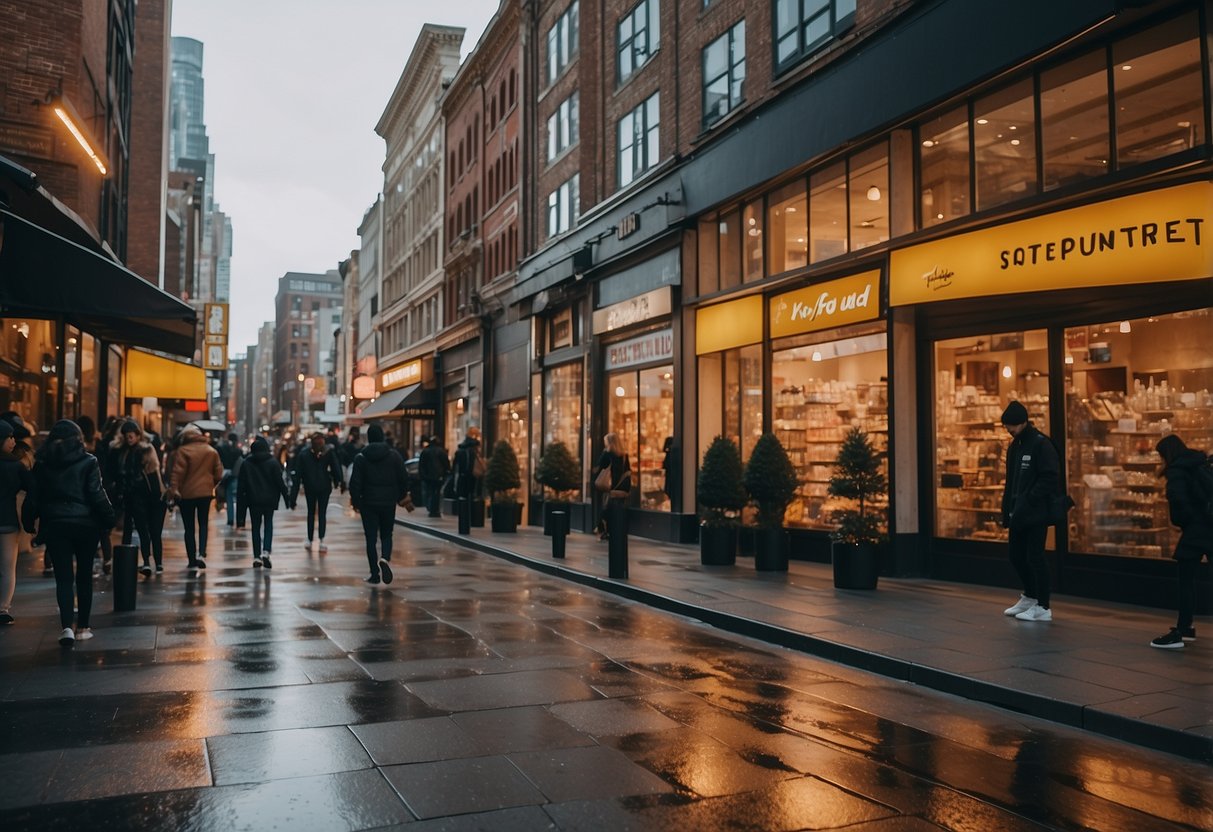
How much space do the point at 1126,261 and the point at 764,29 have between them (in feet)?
28.3

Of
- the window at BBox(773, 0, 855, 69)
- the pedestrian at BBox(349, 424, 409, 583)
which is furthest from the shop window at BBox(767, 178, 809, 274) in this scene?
the pedestrian at BBox(349, 424, 409, 583)

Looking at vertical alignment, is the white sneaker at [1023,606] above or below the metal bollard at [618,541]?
below

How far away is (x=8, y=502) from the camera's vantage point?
9.28 m

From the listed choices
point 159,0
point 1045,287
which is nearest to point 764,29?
point 1045,287

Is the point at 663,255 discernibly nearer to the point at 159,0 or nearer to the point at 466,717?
the point at 466,717

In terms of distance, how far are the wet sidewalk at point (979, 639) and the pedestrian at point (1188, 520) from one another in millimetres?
187

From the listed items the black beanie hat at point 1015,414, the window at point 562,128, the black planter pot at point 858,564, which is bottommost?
the black planter pot at point 858,564

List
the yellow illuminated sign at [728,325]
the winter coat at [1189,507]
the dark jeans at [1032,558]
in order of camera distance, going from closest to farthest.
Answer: the winter coat at [1189,507] < the dark jeans at [1032,558] < the yellow illuminated sign at [728,325]

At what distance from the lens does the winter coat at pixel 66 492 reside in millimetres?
9039

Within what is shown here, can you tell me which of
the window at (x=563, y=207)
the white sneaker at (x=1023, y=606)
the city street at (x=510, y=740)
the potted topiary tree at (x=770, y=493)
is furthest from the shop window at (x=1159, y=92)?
the window at (x=563, y=207)

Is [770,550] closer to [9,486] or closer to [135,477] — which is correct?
[135,477]

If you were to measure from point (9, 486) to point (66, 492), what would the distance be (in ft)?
2.24

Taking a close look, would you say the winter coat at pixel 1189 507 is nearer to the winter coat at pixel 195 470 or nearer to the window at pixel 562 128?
the winter coat at pixel 195 470

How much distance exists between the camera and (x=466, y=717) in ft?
21.6
